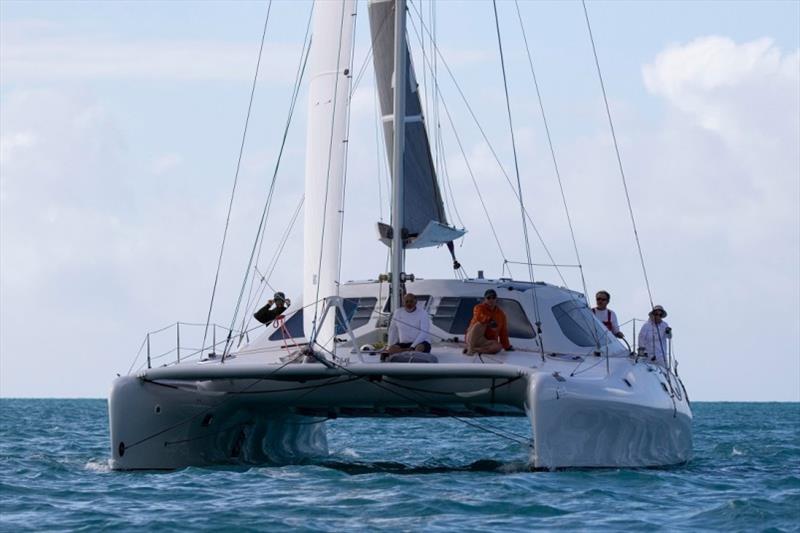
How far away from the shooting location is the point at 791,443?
2170 centimetres

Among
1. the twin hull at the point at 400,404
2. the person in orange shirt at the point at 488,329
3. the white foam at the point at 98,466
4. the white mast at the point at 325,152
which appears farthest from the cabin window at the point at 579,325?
the white foam at the point at 98,466

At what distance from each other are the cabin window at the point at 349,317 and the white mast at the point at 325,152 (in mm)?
240

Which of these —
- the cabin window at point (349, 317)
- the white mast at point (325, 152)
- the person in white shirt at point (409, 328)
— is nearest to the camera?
the person in white shirt at point (409, 328)

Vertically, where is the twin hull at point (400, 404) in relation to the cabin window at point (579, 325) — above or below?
below

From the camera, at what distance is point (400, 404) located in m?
12.8

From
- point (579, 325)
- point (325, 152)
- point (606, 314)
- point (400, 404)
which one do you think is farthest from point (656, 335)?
point (325, 152)

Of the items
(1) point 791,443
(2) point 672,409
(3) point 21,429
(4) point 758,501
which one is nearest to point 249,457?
(2) point 672,409

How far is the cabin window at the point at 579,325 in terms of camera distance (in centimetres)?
1326

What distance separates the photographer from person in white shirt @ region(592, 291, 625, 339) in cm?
1521

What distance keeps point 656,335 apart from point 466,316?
264 centimetres

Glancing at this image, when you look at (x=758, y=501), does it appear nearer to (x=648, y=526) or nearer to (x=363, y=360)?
(x=648, y=526)

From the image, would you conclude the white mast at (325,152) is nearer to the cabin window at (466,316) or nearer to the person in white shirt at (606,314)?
the cabin window at (466,316)

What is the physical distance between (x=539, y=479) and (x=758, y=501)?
1.56m

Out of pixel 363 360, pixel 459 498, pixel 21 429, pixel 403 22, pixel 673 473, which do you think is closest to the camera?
pixel 459 498
